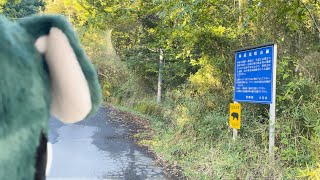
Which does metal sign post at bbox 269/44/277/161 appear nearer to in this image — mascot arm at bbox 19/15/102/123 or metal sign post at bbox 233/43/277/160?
metal sign post at bbox 233/43/277/160

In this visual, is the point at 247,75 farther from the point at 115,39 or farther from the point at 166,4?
the point at 115,39

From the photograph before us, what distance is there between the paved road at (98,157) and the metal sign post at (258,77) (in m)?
1.80

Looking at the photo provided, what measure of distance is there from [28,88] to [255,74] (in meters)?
4.69

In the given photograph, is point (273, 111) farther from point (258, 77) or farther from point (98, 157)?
point (98, 157)

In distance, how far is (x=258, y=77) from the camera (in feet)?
17.4

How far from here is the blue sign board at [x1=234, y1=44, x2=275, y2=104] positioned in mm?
5031

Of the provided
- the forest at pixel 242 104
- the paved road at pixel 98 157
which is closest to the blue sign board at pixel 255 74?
the forest at pixel 242 104

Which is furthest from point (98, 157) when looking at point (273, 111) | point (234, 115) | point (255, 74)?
point (273, 111)

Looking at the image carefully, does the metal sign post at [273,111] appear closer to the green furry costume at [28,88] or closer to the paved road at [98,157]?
the paved road at [98,157]

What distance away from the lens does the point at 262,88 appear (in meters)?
5.19

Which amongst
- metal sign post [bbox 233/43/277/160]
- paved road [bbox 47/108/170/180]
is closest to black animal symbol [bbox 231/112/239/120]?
metal sign post [bbox 233/43/277/160]

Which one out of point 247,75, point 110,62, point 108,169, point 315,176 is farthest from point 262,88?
point 110,62

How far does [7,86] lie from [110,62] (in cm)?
2152

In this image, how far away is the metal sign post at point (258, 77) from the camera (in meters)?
4.96
